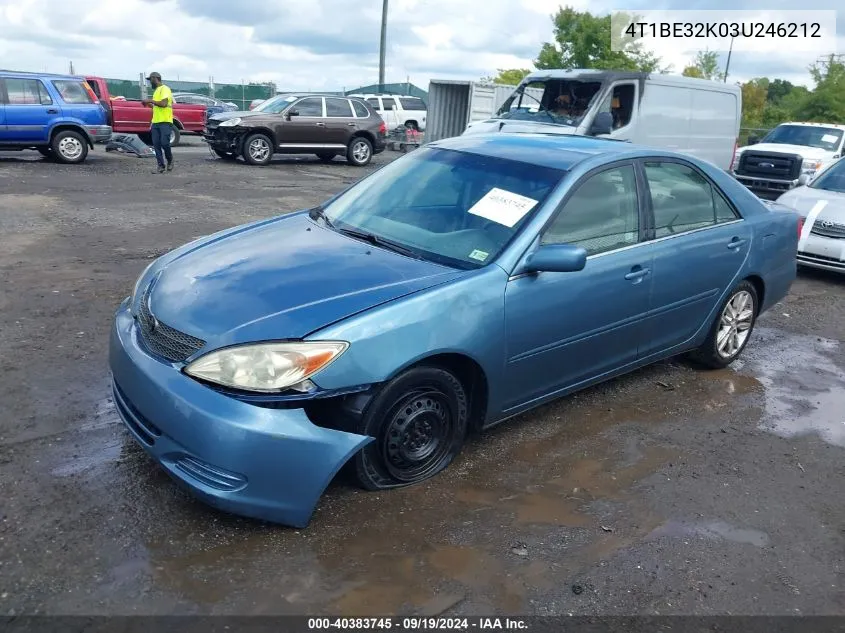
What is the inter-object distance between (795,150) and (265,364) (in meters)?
15.4

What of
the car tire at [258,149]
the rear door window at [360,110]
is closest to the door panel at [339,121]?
the rear door window at [360,110]

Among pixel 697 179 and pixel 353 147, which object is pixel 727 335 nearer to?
pixel 697 179

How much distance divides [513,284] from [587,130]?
8421mm

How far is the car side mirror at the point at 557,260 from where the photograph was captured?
3.58 metres

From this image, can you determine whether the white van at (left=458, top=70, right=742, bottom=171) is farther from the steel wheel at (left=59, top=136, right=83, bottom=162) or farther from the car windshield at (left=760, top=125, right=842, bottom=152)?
the steel wheel at (left=59, top=136, right=83, bottom=162)

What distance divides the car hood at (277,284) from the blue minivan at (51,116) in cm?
1266

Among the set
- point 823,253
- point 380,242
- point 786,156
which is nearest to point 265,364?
point 380,242

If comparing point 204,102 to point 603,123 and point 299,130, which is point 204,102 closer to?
point 299,130

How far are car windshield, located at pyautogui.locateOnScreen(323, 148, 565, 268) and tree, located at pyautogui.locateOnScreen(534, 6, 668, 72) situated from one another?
30.4 m

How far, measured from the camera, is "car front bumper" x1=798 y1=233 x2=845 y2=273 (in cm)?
816

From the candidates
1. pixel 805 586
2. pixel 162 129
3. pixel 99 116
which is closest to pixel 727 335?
pixel 805 586

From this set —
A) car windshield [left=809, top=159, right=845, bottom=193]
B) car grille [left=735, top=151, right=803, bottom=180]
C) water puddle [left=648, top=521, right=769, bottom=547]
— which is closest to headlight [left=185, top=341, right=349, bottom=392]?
water puddle [left=648, top=521, right=769, bottom=547]

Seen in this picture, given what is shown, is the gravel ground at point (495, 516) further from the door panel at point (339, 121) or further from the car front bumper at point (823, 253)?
the door panel at point (339, 121)

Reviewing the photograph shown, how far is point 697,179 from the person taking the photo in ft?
16.0
